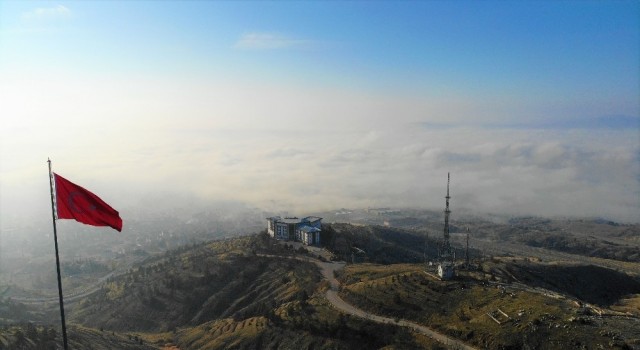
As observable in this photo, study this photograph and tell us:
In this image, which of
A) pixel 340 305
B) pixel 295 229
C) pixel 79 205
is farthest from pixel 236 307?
pixel 79 205

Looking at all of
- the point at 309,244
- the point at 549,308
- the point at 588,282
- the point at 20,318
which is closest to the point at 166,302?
the point at 309,244

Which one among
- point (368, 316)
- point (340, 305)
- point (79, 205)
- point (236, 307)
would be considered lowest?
point (236, 307)

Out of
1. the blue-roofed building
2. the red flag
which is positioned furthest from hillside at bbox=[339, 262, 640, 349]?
the red flag

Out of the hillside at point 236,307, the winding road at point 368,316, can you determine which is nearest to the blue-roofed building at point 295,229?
the hillside at point 236,307

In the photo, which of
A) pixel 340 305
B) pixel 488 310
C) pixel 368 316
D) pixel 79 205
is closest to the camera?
pixel 79 205

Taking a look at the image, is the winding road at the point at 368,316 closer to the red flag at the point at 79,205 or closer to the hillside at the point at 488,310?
the hillside at the point at 488,310

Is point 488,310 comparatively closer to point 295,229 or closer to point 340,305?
point 340,305
